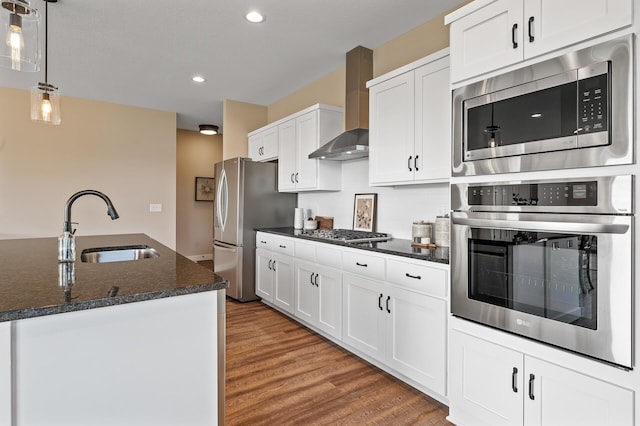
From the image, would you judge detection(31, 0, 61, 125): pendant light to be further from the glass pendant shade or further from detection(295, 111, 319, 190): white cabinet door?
detection(295, 111, 319, 190): white cabinet door

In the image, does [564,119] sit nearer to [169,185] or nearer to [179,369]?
[179,369]

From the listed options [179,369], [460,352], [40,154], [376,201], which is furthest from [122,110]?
[460,352]

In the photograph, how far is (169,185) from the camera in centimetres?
579

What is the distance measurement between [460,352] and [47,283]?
1.89m

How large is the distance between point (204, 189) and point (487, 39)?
6431mm

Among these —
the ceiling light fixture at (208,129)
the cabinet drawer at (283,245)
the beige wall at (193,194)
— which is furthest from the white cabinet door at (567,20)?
the beige wall at (193,194)

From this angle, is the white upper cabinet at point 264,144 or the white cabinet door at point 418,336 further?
the white upper cabinet at point 264,144

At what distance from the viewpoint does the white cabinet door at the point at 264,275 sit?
4.00 meters

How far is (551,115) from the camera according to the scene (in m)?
1.55

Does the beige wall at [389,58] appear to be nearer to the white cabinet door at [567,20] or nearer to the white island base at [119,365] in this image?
the white cabinet door at [567,20]

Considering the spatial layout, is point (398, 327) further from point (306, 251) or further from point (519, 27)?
point (519, 27)

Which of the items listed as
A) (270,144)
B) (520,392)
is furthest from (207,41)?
(520,392)

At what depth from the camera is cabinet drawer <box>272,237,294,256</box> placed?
11.9 feet

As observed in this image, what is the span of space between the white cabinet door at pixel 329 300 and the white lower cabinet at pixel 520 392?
3.65 feet
